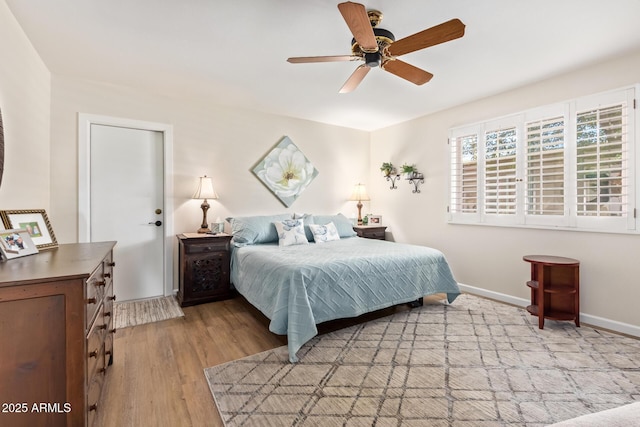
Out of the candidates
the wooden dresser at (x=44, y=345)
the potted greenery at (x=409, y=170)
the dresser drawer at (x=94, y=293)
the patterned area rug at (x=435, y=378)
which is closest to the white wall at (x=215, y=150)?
the potted greenery at (x=409, y=170)

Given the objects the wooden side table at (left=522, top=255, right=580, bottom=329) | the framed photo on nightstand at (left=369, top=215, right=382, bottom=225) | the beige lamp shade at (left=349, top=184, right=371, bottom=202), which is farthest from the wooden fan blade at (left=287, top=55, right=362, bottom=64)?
the framed photo on nightstand at (left=369, top=215, right=382, bottom=225)

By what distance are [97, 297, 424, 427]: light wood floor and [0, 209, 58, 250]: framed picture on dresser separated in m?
0.99

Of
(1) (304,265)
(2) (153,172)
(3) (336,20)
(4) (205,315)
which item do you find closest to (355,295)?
(1) (304,265)

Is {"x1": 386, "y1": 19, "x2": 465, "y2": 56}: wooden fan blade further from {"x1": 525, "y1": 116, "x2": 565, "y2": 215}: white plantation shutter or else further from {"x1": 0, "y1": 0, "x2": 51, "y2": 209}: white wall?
{"x1": 0, "y1": 0, "x2": 51, "y2": 209}: white wall

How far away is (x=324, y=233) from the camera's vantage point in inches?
159

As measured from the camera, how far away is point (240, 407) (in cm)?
175

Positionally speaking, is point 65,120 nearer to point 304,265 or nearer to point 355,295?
point 304,265

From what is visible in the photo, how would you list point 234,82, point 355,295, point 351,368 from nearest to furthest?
point 351,368 → point 355,295 → point 234,82

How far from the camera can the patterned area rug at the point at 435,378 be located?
170 cm

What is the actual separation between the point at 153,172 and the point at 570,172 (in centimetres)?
459

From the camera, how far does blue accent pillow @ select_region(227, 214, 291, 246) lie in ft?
12.3

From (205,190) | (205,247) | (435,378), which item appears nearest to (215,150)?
(205,190)

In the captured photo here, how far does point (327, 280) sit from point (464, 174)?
259 cm

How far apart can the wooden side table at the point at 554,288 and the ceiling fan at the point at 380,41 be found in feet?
6.88
